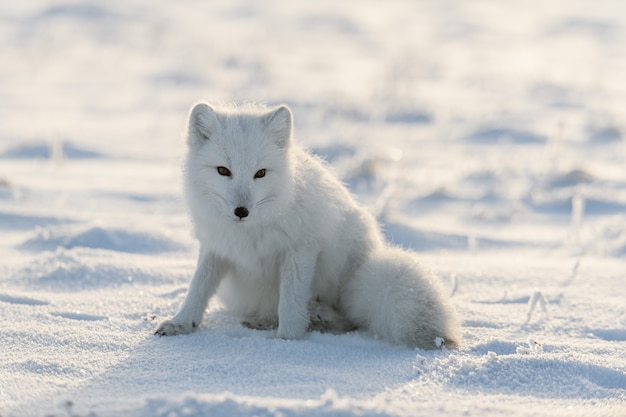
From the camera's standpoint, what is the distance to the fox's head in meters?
3.10

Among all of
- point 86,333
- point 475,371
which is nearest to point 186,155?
point 86,333

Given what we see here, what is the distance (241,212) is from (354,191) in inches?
127

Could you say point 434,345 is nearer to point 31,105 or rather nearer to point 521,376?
point 521,376

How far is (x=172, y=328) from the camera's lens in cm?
322

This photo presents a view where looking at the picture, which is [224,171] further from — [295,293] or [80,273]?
[80,273]

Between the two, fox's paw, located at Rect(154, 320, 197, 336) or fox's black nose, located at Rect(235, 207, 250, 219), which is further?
fox's paw, located at Rect(154, 320, 197, 336)

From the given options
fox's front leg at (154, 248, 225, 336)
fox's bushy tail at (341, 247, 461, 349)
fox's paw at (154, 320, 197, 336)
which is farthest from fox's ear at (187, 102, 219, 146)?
fox's bushy tail at (341, 247, 461, 349)

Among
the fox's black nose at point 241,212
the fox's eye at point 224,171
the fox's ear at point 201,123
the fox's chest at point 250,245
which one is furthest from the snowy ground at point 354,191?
the fox's ear at point 201,123

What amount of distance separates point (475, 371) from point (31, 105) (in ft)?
25.5

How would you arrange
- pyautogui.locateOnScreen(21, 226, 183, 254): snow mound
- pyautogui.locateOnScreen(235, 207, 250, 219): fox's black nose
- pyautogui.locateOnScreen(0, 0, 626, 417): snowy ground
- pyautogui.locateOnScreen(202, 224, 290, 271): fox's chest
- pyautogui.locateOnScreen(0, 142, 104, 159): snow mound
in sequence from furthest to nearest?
pyautogui.locateOnScreen(0, 142, 104, 159): snow mound → pyautogui.locateOnScreen(21, 226, 183, 254): snow mound → pyautogui.locateOnScreen(202, 224, 290, 271): fox's chest → pyautogui.locateOnScreen(235, 207, 250, 219): fox's black nose → pyautogui.locateOnScreen(0, 0, 626, 417): snowy ground

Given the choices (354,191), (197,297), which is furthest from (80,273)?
(354,191)

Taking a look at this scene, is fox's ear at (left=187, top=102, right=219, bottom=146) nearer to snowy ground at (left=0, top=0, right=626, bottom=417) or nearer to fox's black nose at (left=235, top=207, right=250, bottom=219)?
fox's black nose at (left=235, top=207, right=250, bottom=219)

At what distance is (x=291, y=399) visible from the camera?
2.33m

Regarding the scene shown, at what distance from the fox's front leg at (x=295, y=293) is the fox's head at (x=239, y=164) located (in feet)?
0.77
